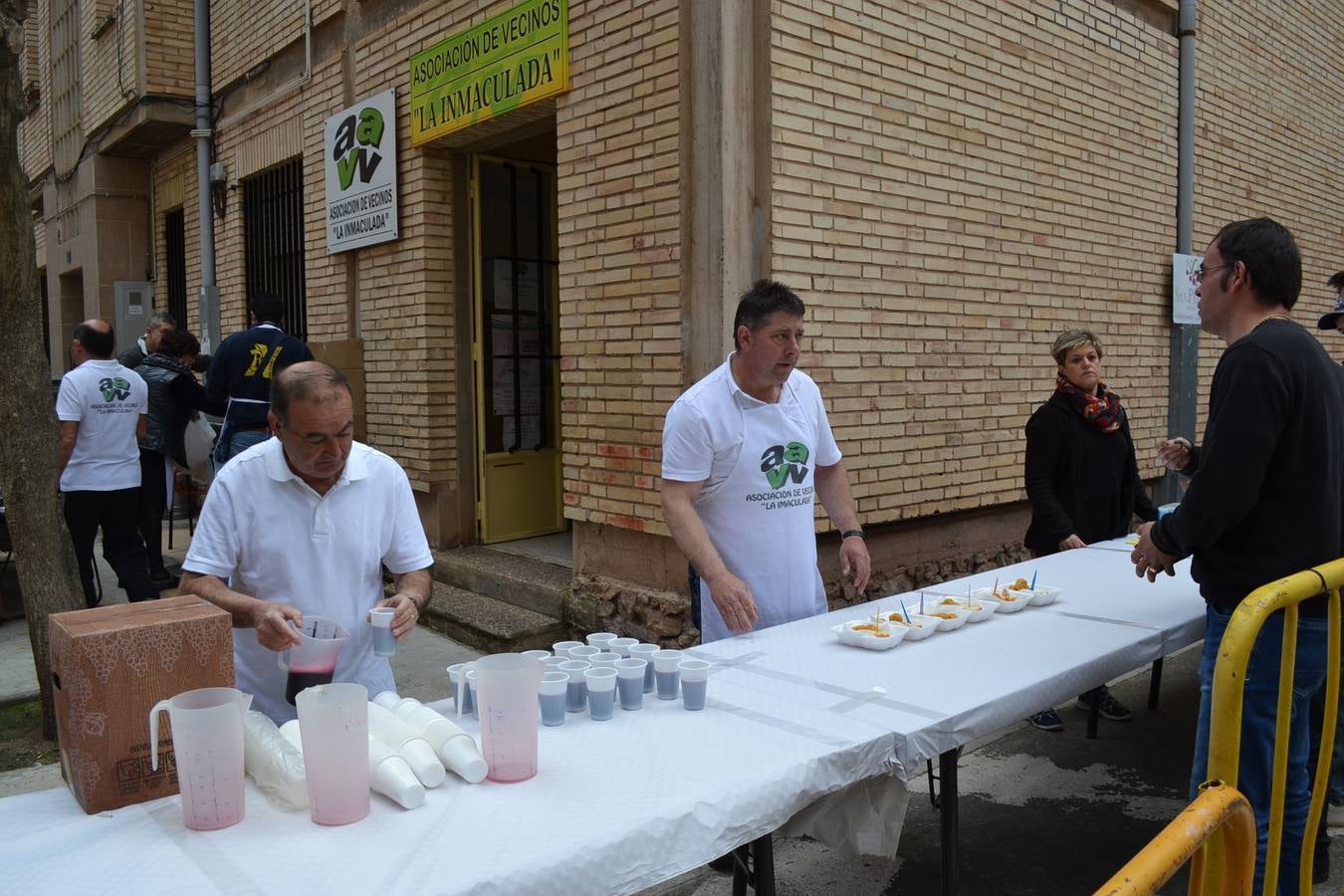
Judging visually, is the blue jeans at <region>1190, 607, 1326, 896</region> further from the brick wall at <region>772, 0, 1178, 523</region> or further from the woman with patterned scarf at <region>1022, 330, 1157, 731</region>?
the brick wall at <region>772, 0, 1178, 523</region>

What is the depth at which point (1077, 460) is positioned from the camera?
15.7ft

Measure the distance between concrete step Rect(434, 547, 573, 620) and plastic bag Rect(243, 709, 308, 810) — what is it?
4202mm

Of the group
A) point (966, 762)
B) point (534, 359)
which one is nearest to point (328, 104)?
point (534, 359)

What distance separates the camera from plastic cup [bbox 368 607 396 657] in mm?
2582

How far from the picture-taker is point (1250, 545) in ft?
9.50

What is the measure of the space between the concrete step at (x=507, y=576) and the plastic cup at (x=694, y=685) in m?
3.79

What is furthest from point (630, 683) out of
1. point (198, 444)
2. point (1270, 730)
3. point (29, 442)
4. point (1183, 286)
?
point (1183, 286)

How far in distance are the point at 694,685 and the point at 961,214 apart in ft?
16.1

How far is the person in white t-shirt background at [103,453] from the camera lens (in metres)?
6.27

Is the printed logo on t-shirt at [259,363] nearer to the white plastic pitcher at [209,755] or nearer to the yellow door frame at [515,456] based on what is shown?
the yellow door frame at [515,456]

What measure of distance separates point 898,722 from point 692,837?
2.30 ft

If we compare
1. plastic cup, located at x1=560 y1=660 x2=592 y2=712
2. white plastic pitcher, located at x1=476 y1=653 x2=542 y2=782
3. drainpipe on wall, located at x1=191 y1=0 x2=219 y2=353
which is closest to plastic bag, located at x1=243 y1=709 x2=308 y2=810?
white plastic pitcher, located at x1=476 y1=653 x2=542 y2=782

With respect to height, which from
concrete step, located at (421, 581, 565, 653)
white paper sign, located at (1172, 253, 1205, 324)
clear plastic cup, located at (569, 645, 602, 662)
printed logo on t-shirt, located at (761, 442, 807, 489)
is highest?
white paper sign, located at (1172, 253, 1205, 324)

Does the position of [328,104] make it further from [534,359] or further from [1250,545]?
[1250,545]
